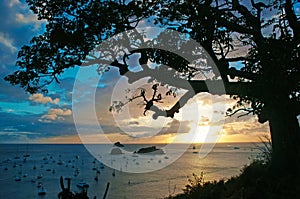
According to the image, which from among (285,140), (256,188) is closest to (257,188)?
(256,188)

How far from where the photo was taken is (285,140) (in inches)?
324

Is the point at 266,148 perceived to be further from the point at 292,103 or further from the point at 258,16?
the point at 258,16

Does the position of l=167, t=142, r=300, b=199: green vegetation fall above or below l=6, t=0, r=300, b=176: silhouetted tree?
below

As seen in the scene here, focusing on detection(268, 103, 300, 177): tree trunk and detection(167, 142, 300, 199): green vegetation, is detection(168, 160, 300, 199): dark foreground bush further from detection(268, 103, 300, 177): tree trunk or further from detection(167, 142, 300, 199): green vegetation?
detection(268, 103, 300, 177): tree trunk

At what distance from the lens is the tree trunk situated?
26.7 feet

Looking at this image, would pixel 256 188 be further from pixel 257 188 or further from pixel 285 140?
pixel 285 140

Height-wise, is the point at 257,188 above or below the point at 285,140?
below

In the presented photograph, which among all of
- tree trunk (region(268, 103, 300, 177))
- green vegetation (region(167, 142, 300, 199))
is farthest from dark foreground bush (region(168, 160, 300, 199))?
tree trunk (region(268, 103, 300, 177))

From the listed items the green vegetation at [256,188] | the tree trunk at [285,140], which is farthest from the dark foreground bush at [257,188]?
the tree trunk at [285,140]

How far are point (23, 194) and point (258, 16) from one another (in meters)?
52.4

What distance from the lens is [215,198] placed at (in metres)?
8.27

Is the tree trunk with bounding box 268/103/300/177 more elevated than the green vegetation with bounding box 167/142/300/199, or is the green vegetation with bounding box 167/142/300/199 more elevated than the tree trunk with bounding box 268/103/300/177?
the tree trunk with bounding box 268/103/300/177

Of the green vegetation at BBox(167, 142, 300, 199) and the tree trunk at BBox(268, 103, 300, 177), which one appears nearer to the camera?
the green vegetation at BBox(167, 142, 300, 199)

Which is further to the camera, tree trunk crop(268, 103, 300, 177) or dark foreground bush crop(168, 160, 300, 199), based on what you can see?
tree trunk crop(268, 103, 300, 177)
